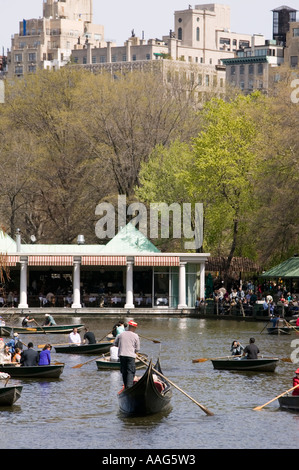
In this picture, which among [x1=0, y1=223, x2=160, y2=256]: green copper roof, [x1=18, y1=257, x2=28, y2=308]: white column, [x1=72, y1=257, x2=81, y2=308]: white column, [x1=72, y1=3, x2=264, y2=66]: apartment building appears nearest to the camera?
[x1=18, y1=257, x2=28, y2=308]: white column

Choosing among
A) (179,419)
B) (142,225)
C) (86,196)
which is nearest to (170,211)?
→ (142,225)

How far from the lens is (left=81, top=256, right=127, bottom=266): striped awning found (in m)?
62.8

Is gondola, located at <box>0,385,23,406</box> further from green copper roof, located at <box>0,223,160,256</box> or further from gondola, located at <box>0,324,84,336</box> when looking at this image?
green copper roof, located at <box>0,223,160,256</box>

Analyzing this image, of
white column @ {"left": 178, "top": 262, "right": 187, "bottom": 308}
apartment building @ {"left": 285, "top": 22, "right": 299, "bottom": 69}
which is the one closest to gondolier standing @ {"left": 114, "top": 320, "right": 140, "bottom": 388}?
white column @ {"left": 178, "top": 262, "right": 187, "bottom": 308}

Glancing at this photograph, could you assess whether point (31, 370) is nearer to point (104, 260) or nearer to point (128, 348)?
point (128, 348)

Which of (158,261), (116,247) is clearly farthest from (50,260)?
(158,261)

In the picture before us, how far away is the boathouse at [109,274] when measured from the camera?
6297cm

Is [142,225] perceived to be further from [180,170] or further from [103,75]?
[103,75]

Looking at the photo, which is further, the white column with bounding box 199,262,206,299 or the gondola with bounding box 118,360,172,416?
the white column with bounding box 199,262,206,299

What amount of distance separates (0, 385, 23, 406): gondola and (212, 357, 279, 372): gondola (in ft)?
31.7

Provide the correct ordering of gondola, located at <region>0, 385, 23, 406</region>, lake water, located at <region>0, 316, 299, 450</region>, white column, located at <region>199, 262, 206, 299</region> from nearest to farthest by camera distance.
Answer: lake water, located at <region>0, 316, 299, 450</region>
gondola, located at <region>0, 385, 23, 406</region>
white column, located at <region>199, 262, 206, 299</region>

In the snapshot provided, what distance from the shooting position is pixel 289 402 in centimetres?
2933

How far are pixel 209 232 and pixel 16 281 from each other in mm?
12894

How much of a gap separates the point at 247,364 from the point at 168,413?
7.75 metres
